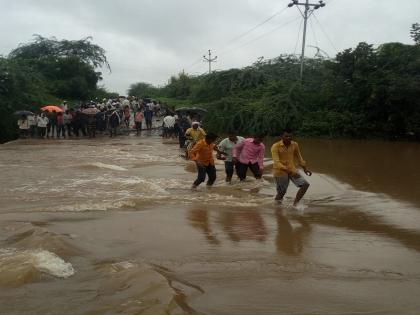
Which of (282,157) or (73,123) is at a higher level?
(73,123)

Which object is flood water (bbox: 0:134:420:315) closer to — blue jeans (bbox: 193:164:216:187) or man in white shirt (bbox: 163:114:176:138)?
blue jeans (bbox: 193:164:216:187)

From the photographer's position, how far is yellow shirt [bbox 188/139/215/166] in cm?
1042

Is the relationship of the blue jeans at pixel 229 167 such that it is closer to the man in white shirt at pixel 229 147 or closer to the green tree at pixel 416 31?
the man in white shirt at pixel 229 147

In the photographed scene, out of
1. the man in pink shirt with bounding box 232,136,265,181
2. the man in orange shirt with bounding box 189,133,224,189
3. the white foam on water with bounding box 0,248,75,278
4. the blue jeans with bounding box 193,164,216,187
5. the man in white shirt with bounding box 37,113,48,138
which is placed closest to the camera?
the white foam on water with bounding box 0,248,75,278

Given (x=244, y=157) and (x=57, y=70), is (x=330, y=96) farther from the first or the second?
(x=57, y=70)

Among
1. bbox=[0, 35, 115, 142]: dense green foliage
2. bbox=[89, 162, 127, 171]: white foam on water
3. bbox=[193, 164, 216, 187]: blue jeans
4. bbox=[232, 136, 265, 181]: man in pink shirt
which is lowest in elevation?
bbox=[89, 162, 127, 171]: white foam on water

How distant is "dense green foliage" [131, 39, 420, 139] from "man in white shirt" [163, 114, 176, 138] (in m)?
2.76

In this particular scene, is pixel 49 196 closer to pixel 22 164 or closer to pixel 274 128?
pixel 22 164

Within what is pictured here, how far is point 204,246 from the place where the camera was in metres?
6.08

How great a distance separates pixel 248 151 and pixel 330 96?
16.0 metres

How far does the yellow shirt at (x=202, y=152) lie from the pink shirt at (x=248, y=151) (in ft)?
2.33

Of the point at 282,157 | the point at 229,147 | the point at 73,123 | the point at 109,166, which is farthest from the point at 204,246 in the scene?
the point at 73,123

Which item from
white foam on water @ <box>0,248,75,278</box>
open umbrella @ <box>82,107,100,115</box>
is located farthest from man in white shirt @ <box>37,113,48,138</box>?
white foam on water @ <box>0,248,75,278</box>

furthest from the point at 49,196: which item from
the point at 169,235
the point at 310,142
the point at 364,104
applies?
the point at 364,104
